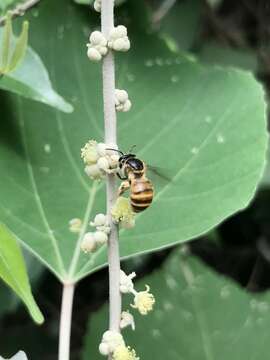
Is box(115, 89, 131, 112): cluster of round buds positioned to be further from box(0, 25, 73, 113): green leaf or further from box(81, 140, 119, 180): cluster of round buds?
box(0, 25, 73, 113): green leaf

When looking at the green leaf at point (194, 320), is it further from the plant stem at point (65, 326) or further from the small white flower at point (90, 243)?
the small white flower at point (90, 243)

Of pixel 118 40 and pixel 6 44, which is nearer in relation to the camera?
pixel 118 40

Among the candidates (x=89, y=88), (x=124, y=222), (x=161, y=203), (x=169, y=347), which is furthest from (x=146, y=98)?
(x=124, y=222)

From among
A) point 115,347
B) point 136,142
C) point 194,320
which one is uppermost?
point 115,347

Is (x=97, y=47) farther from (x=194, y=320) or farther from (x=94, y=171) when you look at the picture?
(x=194, y=320)

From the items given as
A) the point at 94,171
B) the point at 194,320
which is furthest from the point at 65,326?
the point at 194,320

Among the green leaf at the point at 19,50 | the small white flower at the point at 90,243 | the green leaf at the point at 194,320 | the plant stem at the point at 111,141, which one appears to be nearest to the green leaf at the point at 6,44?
the green leaf at the point at 19,50

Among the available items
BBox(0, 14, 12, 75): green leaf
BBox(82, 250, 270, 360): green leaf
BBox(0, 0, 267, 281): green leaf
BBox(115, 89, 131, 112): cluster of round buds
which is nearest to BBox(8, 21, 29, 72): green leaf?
BBox(0, 14, 12, 75): green leaf
